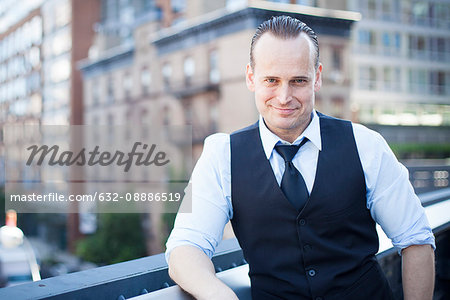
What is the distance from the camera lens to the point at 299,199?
1.43m

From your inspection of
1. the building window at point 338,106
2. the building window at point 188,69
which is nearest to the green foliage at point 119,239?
the building window at point 188,69

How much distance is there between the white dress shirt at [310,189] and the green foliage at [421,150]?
2442 centimetres

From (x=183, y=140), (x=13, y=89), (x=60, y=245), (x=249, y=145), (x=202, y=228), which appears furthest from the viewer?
(x=13, y=89)

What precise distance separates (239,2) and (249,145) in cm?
1835

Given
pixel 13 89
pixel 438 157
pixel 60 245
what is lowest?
pixel 60 245

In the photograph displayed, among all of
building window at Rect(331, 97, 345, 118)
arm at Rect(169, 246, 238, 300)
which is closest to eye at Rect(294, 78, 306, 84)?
arm at Rect(169, 246, 238, 300)

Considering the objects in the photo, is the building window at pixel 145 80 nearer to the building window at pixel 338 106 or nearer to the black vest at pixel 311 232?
the building window at pixel 338 106

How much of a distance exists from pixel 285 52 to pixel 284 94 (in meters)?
0.12

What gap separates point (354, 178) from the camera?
57.3 inches

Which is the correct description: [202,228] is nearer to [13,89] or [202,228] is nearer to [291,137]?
[291,137]

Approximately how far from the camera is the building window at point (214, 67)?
66.9ft

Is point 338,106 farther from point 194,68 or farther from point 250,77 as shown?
point 250,77

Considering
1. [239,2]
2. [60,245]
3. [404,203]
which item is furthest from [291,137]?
[60,245]

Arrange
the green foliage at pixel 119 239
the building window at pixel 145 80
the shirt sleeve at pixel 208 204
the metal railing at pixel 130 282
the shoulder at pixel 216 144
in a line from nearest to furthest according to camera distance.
→ the metal railing at pixel 130 282 → the shirt sleeve at pixel 208 204 → the shoulder at pixel 216 144 → the green foliage at pixel 119 239 → the building window at pixel 145 80
